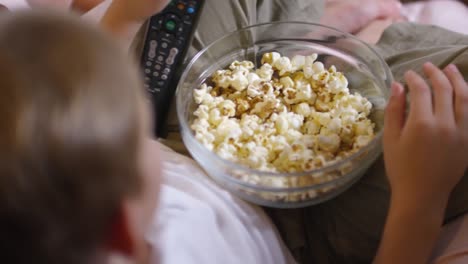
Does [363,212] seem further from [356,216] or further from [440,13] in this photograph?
[440,13]

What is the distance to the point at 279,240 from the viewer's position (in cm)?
65

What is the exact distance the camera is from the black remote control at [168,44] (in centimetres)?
74

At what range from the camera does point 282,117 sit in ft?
2.13

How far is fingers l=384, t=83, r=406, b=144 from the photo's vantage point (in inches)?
22.6

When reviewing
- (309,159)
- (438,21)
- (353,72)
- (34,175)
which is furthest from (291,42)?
(34,175)

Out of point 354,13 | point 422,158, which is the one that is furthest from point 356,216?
point 354,13

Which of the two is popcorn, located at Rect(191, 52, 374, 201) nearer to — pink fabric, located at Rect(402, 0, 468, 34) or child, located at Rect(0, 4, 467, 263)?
child, located at Rect(0, 4, 467, 263)

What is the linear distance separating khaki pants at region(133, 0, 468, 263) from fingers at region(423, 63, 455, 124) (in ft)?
0.19

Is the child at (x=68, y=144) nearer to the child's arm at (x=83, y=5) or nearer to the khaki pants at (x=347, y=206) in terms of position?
the khaki pants at (x=347, y=206)

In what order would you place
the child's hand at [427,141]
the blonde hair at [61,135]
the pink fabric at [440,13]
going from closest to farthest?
the blonde hair at [61,135]
the child's hand at [427,141]
the pink fabric at [440,13]

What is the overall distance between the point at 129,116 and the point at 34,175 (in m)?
0.07

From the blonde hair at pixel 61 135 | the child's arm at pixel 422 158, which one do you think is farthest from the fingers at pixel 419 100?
the blonde hair at pixel 61 135

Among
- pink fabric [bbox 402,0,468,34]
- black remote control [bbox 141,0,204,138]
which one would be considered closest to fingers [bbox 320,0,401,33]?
pink fabric [bbox 402,0,468,34]

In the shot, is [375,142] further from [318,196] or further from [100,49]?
[100,49]
